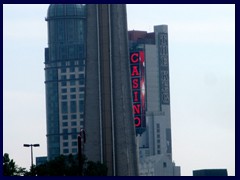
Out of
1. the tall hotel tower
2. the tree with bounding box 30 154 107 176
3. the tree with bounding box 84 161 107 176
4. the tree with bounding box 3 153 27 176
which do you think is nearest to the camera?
the tree with bounding box 3 153 27 176

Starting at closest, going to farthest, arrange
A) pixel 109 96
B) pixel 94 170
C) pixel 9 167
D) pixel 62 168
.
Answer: pixel 9 167 → pixel 62 168 → pixel 94 170 → pixel 109 96

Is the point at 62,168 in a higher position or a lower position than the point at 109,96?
lower

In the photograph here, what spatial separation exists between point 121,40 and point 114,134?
1582 centimetres

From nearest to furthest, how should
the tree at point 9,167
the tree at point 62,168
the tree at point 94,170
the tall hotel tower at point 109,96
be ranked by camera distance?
1. the tree at point 9,167
2. the tree at point 62,168
3. the tree at point 94,170
4. the tall hotel tower at point 109,96

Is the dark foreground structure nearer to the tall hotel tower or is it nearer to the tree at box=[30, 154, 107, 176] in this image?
the tall hotel tower

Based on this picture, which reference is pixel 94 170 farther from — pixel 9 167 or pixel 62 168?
pixel 9 167

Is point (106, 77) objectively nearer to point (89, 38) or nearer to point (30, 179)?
point (89, 38)

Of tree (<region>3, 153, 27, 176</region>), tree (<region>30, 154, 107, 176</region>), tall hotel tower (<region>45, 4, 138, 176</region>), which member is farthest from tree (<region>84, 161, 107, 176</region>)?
tall hotel tower (<region>45, 4, 138, 176</region>)

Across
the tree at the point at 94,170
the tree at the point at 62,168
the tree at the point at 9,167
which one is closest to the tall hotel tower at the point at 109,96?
the tree at the point at 94,170

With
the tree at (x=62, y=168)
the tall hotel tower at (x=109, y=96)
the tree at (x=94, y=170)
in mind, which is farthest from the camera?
the tall hotel tower at (x=109, y=96)

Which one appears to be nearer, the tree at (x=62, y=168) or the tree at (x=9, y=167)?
the tree at (x=9, y=167)

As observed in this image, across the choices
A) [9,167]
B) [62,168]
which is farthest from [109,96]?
[9,167]

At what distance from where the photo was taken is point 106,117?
15675 cm

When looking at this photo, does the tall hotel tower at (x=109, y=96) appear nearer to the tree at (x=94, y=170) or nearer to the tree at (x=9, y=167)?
the tree at (x=94, y=170)
